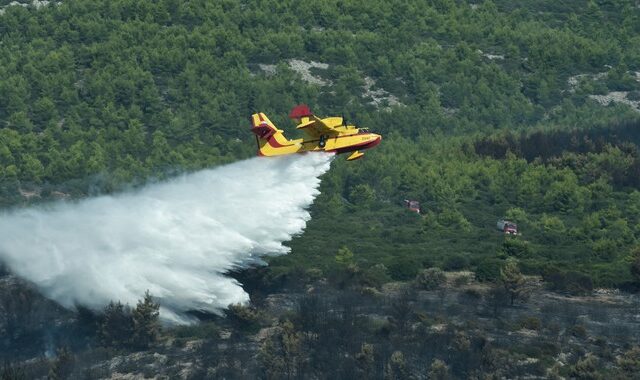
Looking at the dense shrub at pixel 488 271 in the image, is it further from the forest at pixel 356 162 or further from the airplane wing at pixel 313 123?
the airplane wing at pixel 313 123

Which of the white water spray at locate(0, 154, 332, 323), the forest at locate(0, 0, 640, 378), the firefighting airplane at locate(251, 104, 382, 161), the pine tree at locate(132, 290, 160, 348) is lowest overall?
the forest at locate(0, 0, 640, 378)

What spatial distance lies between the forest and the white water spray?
357 cm

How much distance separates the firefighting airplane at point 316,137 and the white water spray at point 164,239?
155 centimetres

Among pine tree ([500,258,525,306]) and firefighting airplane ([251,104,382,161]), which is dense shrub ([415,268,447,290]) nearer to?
pine tree ([500,258,525,306])

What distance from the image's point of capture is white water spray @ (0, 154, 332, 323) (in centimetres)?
9881

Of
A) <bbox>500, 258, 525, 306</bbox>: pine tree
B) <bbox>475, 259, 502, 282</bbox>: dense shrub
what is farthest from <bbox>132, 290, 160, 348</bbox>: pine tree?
<bbox>475, 259, 502, 282</bbox>: dense shrub

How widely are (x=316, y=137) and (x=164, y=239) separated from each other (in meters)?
10.8

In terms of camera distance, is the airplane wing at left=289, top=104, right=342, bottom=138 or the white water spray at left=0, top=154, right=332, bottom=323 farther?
the white water spray at left=0, top=154, right=332, bottom=323

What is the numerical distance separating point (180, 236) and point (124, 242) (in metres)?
3.11

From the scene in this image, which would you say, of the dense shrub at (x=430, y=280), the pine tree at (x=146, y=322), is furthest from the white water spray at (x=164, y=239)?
the dense shrub at (x=430, y=280)

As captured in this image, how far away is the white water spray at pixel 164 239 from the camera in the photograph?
324 ft

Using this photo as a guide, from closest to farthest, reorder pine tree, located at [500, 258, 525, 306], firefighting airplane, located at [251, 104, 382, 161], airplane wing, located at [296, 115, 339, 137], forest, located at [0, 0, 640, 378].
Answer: airplane wing, located at [296, 115, 339, 137] → firefighting airplane, located at [251, 104, 382, 161] → pine tree, located at [500, 258, 525, 306] → forest, located at [0, 0, 640, 378]

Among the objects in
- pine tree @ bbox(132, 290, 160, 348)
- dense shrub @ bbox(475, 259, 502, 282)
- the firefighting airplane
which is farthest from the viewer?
dense shrub @ bbox(475, 259, 502, 282)

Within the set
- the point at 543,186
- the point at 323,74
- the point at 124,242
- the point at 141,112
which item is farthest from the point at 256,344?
the point at 323,74
